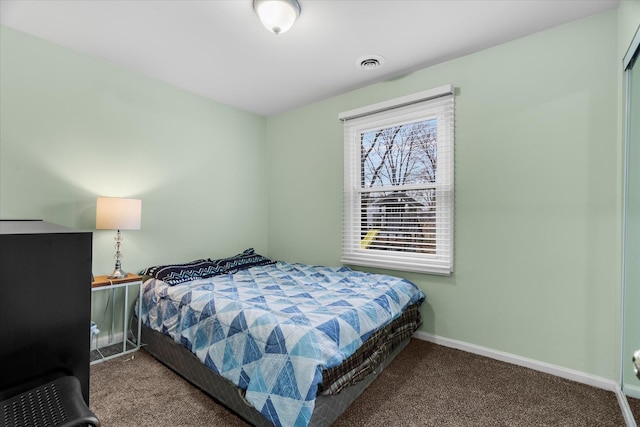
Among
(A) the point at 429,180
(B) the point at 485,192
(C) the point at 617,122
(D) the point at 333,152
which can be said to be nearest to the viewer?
(C) the point at 617,122

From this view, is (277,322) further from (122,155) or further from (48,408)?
(122,155)

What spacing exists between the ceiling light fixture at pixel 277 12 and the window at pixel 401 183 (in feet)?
4.19

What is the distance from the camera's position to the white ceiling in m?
1.99

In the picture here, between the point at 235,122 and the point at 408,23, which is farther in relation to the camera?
the point at 235,122

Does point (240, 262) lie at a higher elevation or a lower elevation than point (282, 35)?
lower

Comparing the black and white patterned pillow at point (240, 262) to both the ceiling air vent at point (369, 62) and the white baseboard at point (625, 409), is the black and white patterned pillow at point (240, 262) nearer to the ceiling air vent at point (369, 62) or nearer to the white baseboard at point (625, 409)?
the ceiling air vent at point (369, 62)

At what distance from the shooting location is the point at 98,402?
188 cm

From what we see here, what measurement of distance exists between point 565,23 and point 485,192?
128 cm

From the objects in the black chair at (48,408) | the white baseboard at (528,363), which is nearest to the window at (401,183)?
the white baseboard at (528,363)

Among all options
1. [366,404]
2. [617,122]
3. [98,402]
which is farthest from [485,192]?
[98,402]

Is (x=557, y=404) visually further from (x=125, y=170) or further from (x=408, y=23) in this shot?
(x=125, y=170)

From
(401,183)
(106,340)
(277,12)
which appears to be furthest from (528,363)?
(106,340)

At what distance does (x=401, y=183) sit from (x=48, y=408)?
109 inches

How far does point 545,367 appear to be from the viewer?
7.27ft
